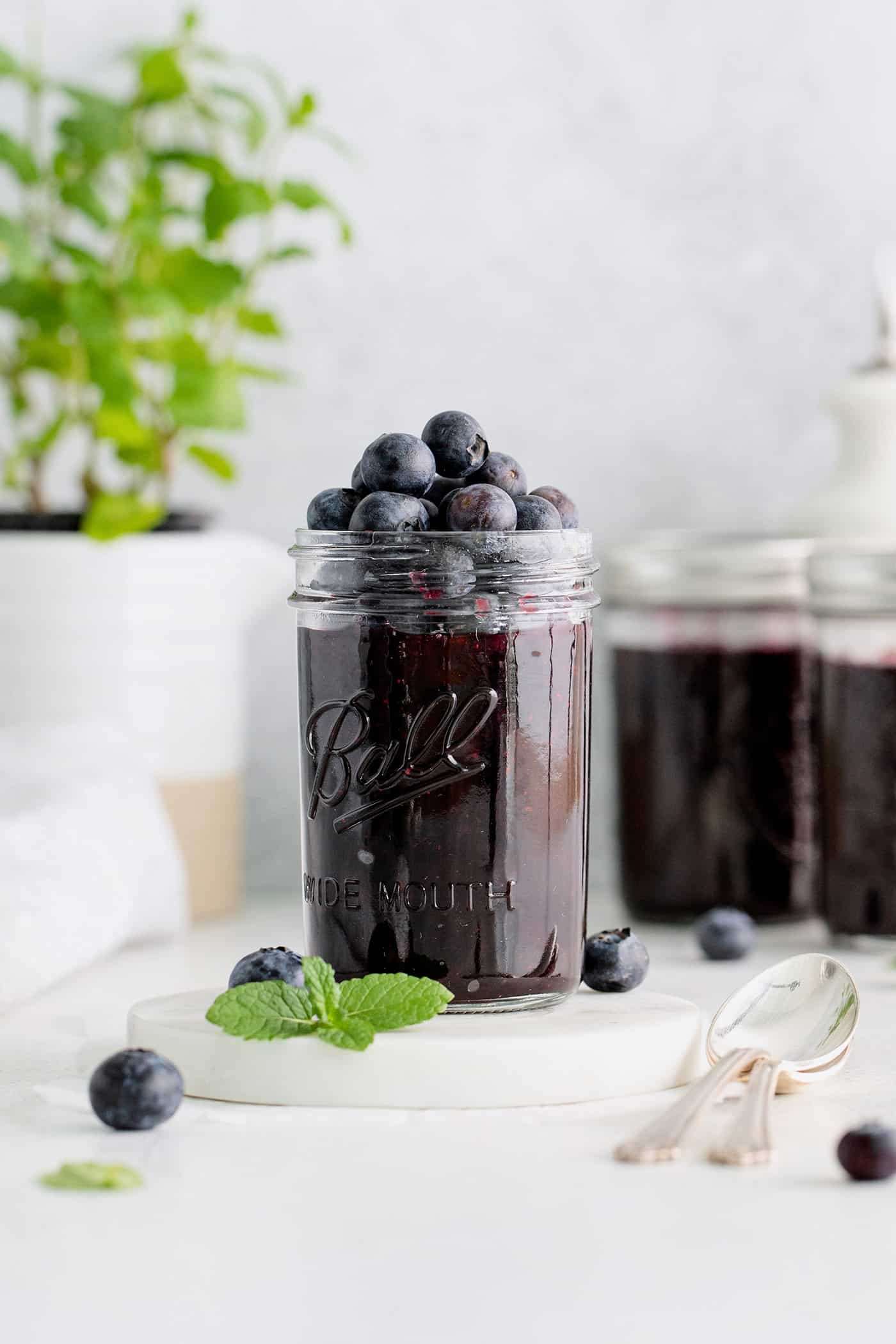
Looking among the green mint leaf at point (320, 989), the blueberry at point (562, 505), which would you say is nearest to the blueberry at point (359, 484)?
the blueberry at point (562, 505)

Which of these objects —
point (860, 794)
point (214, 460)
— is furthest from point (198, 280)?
point (860, 794)

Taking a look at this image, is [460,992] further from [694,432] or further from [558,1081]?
[694,432]

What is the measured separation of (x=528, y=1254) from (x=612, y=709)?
962 mm

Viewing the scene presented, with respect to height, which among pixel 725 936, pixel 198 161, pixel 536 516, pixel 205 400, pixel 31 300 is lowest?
pixel 725 936

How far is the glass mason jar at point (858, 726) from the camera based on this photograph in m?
1.36

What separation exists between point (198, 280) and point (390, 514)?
73 cm

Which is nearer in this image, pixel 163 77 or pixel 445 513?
pixel 445 513

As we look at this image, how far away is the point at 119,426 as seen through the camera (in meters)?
1.50

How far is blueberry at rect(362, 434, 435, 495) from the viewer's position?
91 cm

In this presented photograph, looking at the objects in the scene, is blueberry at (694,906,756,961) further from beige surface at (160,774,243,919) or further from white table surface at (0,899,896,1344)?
beige surface at (160,774,243,919)

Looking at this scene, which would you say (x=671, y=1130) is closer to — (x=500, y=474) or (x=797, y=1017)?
(x=797, y=1017)

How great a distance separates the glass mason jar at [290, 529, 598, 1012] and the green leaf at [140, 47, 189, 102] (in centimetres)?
77

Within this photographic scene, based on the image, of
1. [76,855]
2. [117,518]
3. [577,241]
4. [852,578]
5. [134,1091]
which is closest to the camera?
[134,1091]

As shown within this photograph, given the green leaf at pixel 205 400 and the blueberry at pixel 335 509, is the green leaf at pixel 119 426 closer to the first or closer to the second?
the green leaf at pixel 205 400
